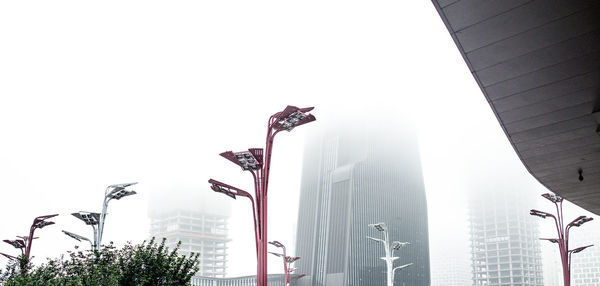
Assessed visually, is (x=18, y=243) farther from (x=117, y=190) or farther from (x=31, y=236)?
A: (x=117, y=190)

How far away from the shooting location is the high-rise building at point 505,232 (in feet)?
533

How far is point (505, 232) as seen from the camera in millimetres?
174000

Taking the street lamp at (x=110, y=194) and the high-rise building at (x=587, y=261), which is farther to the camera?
the high-rise building at (x=587, y=261)

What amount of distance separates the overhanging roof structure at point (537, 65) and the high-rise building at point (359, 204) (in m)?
118

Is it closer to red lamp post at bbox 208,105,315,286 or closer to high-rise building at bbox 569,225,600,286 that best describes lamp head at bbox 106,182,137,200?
red lamp post at bbox 208,105,315,286

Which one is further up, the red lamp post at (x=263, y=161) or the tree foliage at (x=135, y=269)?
the red lamp post at (x=263, y=161)

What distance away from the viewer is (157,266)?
49.5 ft

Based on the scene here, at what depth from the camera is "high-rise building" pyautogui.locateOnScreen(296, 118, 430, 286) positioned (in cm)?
13038

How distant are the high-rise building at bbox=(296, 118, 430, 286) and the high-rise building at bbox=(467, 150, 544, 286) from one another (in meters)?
33.7

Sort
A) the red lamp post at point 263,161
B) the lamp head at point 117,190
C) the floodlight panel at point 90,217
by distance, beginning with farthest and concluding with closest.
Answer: the floodlight panel at point 90,217 → the lamp head at point 117,190 → the red lamp post at point 263,161

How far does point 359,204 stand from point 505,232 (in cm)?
6851

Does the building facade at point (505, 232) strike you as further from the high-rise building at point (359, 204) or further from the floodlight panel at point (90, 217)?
the floodlight panel at point (90, 217)

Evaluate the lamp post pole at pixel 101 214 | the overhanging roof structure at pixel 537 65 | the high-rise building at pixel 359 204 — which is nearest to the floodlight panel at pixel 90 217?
the lamp post pole at pixel 101 214

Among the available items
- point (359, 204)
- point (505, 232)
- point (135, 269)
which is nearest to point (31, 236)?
point (135, 269)
